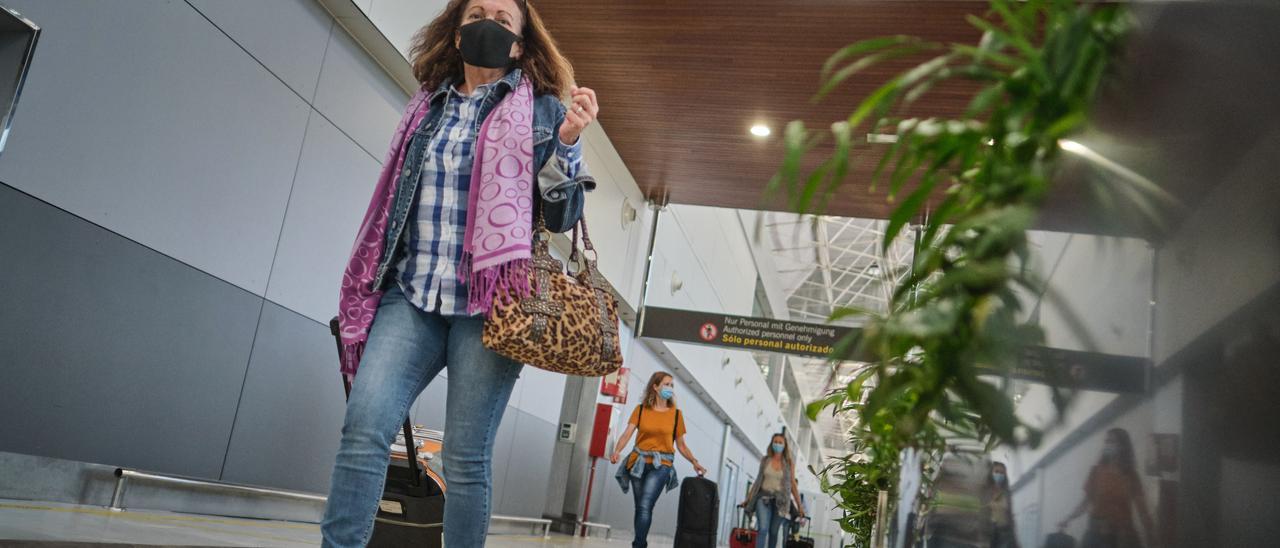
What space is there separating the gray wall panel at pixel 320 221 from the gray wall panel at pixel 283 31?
30 cm

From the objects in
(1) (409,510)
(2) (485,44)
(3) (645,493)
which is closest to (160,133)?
(1) (409,510)

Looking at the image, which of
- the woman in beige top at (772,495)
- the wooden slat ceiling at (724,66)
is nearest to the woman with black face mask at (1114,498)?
the wooden slat ceiling at (724,66)

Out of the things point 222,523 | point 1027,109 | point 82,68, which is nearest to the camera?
point 1027,109

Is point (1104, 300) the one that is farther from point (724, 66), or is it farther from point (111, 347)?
point (724, 66)

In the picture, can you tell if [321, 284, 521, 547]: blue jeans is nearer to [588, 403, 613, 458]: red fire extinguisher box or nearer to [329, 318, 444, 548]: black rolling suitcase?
[329, 318, 444, 548]: black rolling suitcase

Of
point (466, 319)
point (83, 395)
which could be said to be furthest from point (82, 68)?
point (466, 319)

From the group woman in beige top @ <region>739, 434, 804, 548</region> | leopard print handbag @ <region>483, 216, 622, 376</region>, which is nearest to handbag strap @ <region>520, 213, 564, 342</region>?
leopard print handbag @ <region>483, 216, 622, 376</region>

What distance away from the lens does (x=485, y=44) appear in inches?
93.0

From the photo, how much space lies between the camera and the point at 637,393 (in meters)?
13.8

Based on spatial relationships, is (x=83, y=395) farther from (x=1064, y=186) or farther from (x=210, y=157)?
(x=1064, y=186)

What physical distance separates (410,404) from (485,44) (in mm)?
892

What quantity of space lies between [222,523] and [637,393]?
9.61m

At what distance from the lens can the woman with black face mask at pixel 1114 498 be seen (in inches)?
39.0

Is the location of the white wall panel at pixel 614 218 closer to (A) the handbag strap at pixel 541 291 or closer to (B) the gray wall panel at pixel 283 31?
(B) the gray wall panel at pixel 283 31
